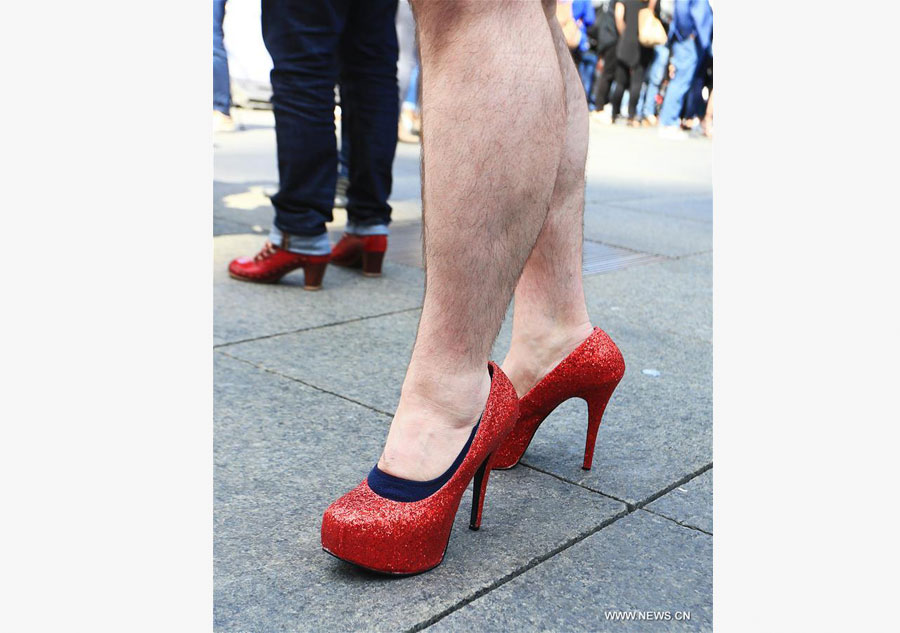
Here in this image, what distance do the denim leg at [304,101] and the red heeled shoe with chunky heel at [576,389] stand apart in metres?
1.41

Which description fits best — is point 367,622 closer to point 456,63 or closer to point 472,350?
point 472,350

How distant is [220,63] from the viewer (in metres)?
6.24

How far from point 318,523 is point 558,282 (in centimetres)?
53

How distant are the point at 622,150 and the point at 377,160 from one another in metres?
6.09

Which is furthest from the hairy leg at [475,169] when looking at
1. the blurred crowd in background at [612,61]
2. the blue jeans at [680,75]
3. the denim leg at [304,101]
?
the blue jeans at [680,75]

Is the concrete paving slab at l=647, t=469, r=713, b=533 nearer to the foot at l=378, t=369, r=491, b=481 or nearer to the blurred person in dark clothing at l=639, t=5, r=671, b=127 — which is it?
the foot at l=378, t=369, r=491, b=481

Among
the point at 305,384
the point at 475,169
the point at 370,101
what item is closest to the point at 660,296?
the point at 370,101

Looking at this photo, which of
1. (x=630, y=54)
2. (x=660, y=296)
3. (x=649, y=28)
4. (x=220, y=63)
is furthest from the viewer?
(x=630, y=54)

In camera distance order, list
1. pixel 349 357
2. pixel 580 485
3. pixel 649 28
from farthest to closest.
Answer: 1. pixel 649 28
2. pixel 349 357
3. pixel 580 485

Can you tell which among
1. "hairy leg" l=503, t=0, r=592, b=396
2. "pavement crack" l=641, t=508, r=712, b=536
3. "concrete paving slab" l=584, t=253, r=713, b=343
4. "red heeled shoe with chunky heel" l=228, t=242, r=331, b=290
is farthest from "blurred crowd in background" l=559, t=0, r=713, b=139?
"pavement crack" l=641, t=508, r=712, b=536

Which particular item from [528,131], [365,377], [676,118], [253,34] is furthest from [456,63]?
[676,118]

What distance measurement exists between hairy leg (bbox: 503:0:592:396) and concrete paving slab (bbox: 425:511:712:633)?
30cm

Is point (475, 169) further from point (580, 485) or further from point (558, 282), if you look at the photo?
point (580, 485)

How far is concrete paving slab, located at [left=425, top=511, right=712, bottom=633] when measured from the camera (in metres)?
1.09
